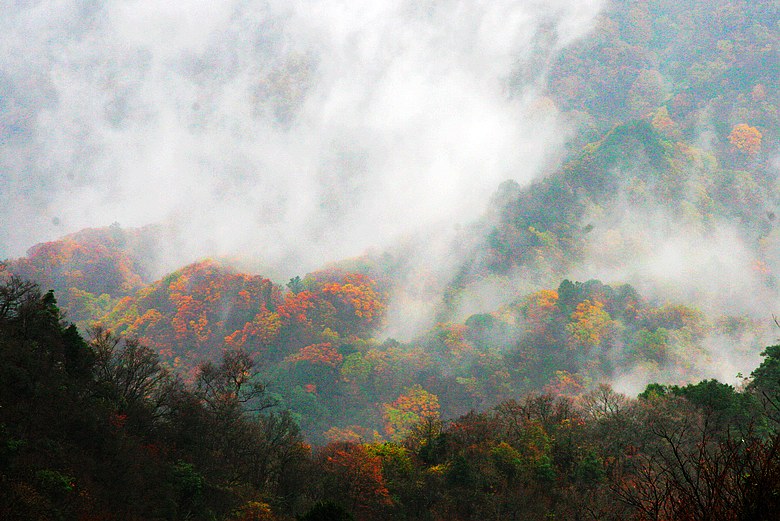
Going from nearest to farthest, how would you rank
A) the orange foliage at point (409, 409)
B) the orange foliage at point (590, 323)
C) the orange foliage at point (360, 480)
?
1. the orange foliage at point (360, 480)
2. the orange foliage at point (409, 409)
3. the orange foliage at point (590, 323)

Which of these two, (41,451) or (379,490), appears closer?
(41,451)

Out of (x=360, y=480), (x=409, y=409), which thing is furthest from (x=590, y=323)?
(x=360, y=480)

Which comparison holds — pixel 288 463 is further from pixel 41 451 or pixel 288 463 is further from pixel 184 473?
pixel 41 451

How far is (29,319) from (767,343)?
180818 millimetres

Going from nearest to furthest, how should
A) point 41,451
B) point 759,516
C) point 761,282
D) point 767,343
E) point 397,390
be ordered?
point 759,516
point 41,451
point 397,390
point 767,343
point 761,282

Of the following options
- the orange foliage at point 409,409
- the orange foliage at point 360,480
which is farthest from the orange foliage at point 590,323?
the orange foliage at point 360,480

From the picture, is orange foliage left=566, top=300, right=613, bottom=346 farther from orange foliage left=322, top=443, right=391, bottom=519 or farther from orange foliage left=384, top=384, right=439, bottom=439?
orange foliage left=322, top=443, right=391, bottom=519

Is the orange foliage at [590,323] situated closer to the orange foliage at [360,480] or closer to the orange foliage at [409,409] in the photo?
the orange foliage at [409,409]

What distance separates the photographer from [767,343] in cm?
15238

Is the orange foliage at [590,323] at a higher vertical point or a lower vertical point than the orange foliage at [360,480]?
higher

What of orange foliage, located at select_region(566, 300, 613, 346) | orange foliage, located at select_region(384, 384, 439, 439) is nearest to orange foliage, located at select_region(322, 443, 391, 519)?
orange foliage, located at select_region(384, 384, 439, 439)

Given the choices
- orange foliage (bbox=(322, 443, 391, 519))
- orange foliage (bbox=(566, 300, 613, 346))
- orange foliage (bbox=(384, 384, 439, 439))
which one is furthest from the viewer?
orange foliage (bbox=(566, 300, 613, 346))

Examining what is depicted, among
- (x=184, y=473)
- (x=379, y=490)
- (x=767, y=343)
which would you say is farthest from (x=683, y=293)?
(x=184, y=473)

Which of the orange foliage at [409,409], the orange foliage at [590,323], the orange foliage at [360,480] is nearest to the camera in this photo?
the orange foliage at [360,480]
